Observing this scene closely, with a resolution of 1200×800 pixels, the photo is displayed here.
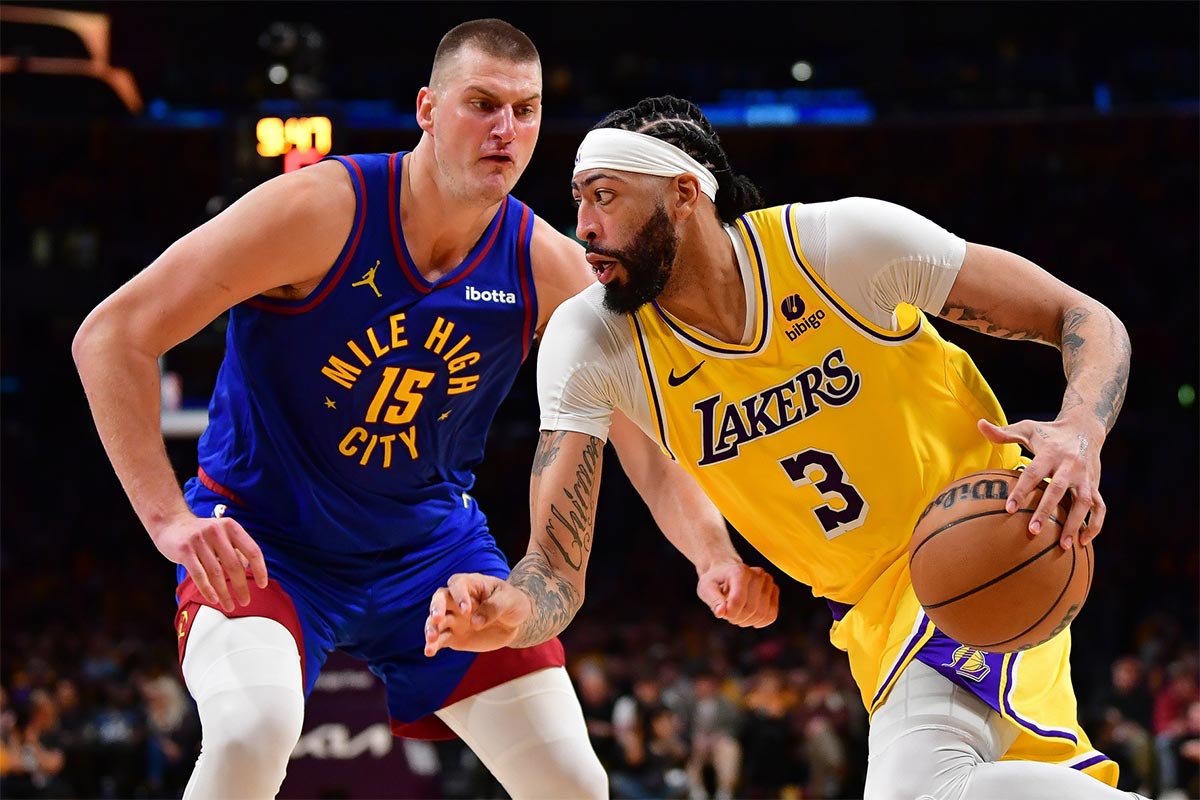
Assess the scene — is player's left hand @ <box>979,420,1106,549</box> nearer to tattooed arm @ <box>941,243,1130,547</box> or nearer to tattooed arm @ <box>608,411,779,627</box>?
tattooed arm @ <box>941,243,1130,547</box>

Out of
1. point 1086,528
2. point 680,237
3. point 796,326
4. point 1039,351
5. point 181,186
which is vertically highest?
point 680,237

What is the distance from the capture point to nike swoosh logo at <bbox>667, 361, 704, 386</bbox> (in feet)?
11.7

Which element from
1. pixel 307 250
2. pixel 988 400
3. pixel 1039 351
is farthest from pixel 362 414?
pixel 1039 351

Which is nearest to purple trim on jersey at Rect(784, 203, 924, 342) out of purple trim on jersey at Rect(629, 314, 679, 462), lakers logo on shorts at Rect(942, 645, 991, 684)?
purple trim on jersey at Rect(629, 314, 679, 462)

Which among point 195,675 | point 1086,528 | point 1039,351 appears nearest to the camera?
point 1086,528

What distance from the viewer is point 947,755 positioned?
10.6 feet

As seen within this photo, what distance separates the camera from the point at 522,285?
3.99 metres

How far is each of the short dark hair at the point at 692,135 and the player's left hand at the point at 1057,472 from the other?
1089 millimetres

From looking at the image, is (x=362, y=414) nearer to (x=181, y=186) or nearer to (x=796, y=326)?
(x=796, y=326)

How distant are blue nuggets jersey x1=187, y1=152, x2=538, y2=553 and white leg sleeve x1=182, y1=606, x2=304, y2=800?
1.32 feet

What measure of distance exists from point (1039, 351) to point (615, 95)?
6.61 meters

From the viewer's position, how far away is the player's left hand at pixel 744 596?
3.64 meters

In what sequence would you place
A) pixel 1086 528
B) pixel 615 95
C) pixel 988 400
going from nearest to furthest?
pixel 1086 528
pixel 988 400
pixel 615 95

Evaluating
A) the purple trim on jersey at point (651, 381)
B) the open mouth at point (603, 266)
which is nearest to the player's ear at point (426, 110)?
the open mouth at point (603, 266)
